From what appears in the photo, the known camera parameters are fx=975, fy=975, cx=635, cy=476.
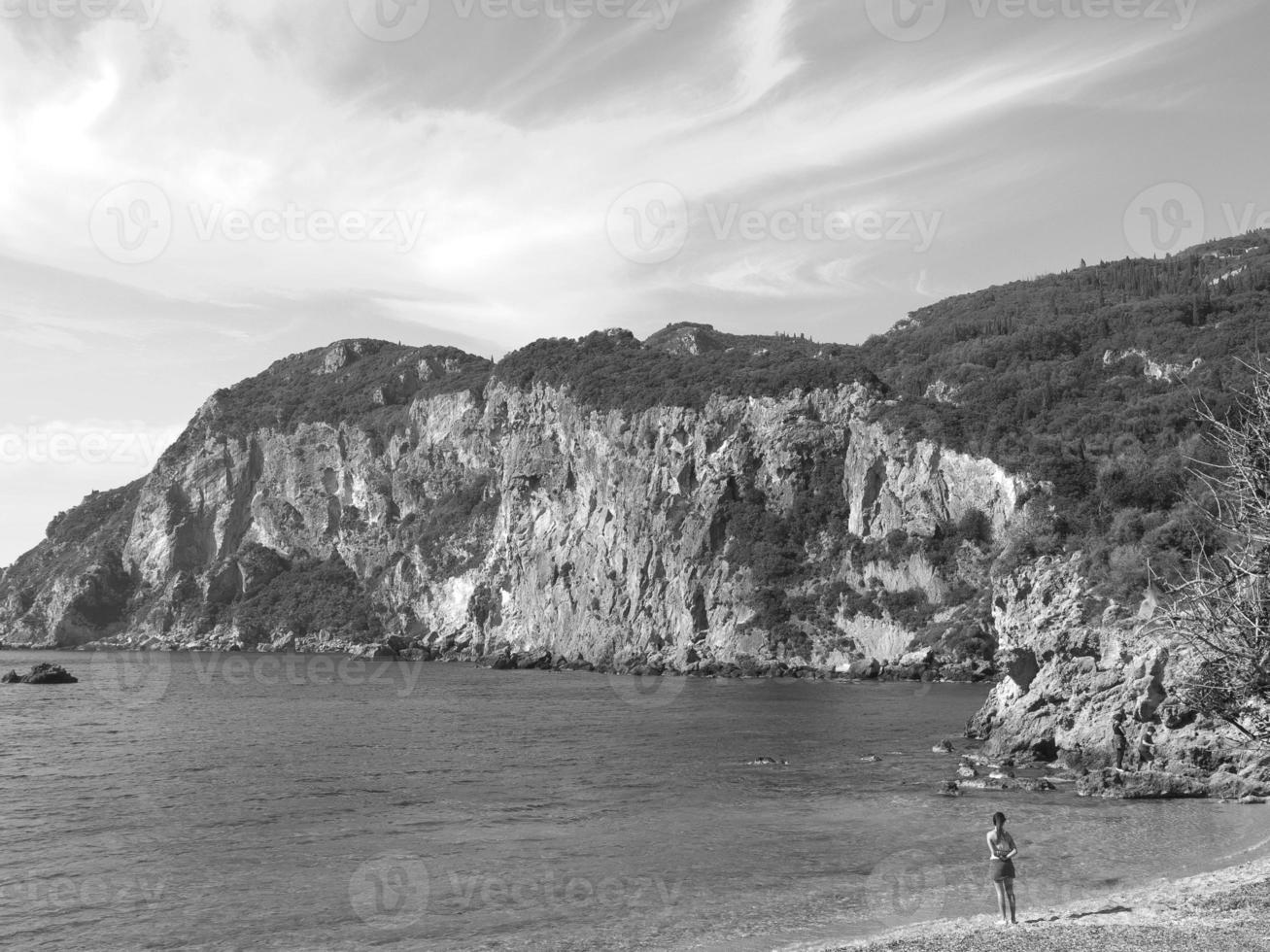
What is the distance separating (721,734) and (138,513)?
13875 centimetres

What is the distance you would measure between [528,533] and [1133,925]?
103 m

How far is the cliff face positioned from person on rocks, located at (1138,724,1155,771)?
159ft

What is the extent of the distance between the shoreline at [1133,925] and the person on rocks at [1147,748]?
1166 cm

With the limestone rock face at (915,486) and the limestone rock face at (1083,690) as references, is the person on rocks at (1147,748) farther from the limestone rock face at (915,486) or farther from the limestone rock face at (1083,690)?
the limestone rock face at (915,486)

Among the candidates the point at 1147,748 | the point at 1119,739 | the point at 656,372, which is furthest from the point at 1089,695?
the point at 656,372

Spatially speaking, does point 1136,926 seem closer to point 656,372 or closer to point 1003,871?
point 1003,871

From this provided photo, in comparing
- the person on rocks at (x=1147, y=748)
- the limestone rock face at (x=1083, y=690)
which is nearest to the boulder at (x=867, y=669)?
the limestone rock face at (x=1083, y=690)

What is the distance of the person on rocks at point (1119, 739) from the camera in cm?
3281

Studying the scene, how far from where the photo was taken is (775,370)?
10756 centimetres

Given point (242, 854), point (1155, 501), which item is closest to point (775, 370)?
point (1155, 501)

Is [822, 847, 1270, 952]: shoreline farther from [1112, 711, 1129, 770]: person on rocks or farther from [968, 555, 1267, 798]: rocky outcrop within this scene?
[1112, 711, 1129, 770]: person on rocks

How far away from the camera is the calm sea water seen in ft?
65.1

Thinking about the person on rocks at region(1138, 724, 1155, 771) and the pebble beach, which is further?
the person on rocks at region(1138, 724, 1155, 771)

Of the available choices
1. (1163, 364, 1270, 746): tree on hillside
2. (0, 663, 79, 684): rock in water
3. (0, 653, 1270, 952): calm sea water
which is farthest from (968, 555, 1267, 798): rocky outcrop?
(0, 663, 79, 684): rock in water
